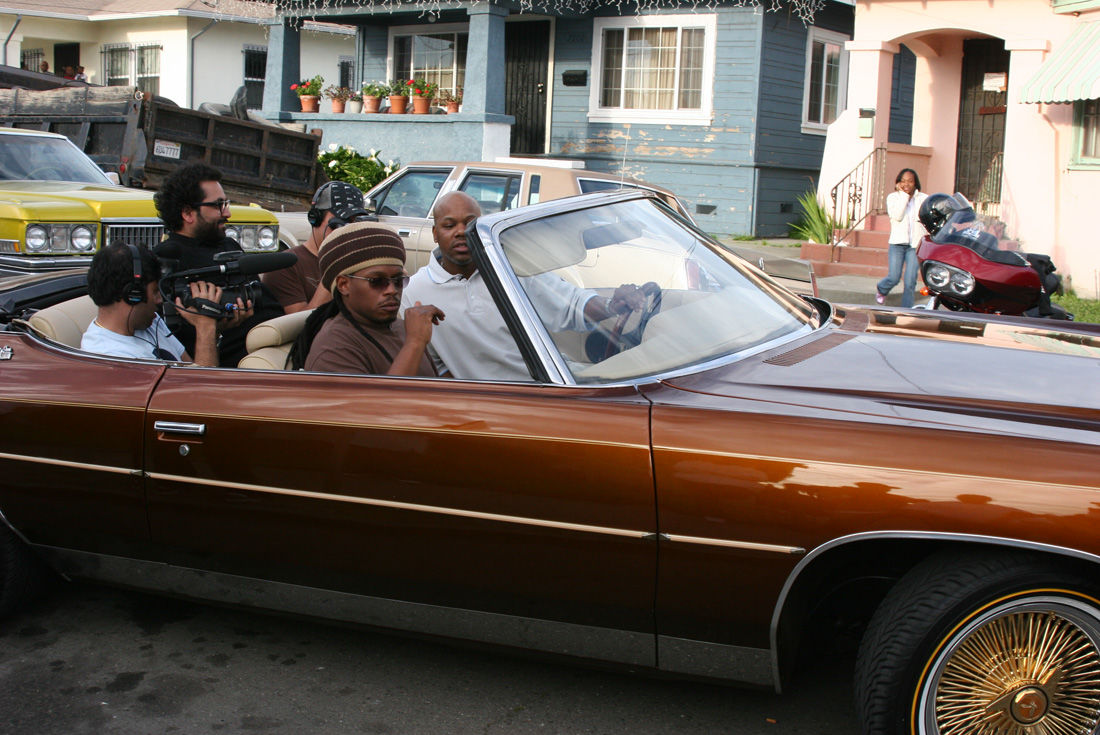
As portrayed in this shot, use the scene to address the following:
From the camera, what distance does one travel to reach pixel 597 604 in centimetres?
301

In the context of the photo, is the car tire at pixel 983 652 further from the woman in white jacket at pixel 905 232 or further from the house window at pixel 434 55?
the house window at pixel 434 55

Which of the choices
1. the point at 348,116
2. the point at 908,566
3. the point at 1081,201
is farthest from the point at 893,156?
the point at 908,566

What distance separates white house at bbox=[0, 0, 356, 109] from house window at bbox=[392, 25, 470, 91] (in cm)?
363

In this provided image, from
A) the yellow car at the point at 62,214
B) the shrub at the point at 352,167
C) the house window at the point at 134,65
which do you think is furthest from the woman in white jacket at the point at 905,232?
the house window at the point at 134,65

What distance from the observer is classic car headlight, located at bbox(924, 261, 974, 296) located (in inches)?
260

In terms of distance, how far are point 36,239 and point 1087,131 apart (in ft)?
35.3

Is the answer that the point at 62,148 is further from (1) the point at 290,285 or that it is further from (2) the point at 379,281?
(2) the point at 379,281

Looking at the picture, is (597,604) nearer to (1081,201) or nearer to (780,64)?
(1081,201)

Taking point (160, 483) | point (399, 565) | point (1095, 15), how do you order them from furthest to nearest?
point (1095, 15), point (160, 483), point (399, 565)

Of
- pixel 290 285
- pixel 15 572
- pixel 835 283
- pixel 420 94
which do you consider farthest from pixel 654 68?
pixel 15 572

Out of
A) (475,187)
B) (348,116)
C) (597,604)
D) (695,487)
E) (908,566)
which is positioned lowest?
(597,604)

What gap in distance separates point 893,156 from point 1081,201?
9.47ft

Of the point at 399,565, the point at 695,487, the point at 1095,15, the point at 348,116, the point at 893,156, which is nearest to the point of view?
the point at 695,487

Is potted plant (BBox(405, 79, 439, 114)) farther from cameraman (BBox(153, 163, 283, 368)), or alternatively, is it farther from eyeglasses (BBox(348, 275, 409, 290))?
eyeglasses (BBox(348, 275, 409, 290))
